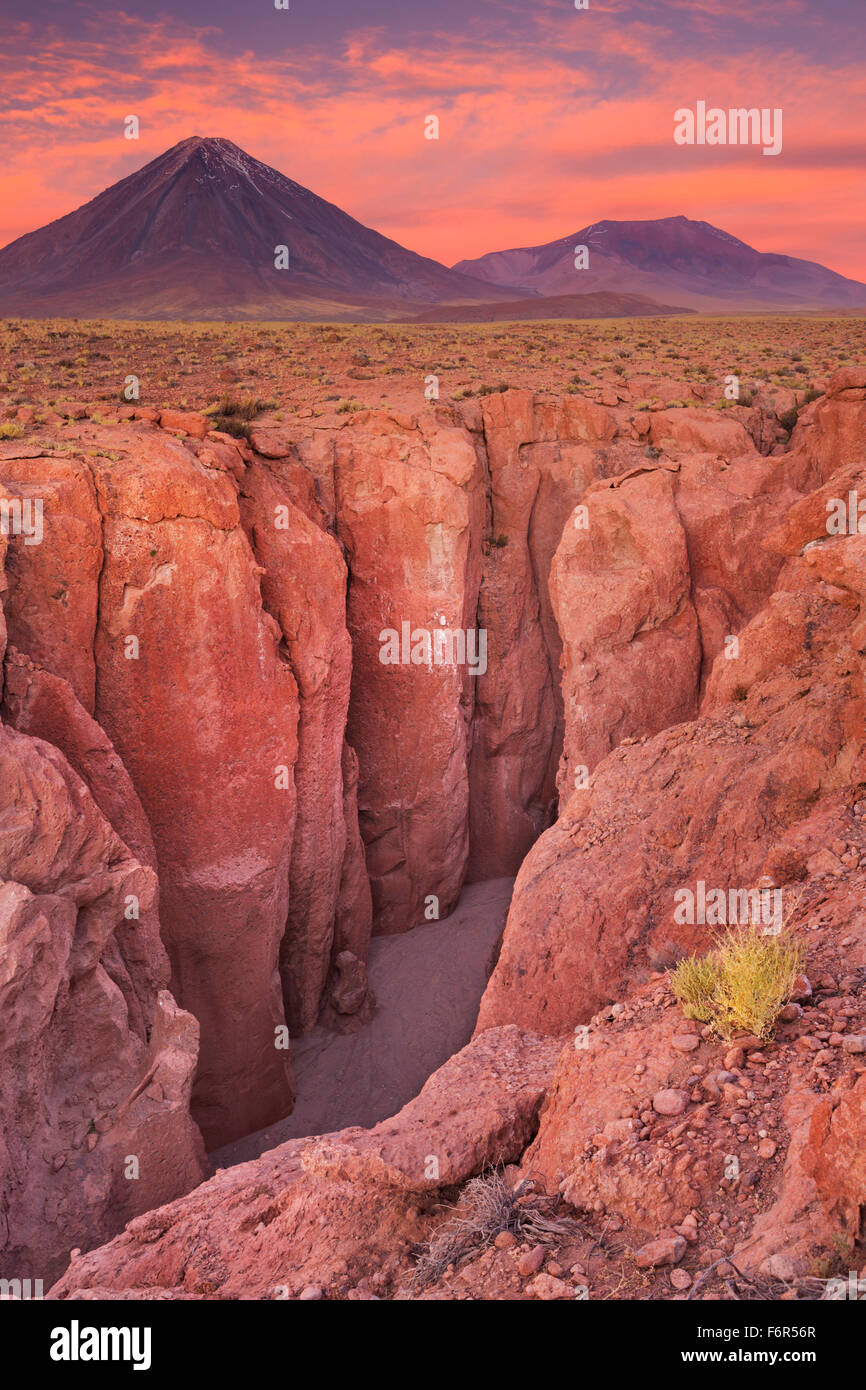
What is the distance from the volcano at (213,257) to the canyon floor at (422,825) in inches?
3393

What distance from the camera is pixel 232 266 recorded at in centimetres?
11925

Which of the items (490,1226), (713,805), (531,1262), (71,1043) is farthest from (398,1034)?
(531,1262)

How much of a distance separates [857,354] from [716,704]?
21482mm

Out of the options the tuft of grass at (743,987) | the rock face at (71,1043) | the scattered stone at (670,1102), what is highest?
the tuft of grass at (743,987)

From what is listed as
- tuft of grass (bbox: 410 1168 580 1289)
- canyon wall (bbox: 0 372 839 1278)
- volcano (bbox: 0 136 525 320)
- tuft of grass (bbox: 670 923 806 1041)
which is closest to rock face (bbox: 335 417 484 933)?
canyon wall (bbox: 0 372 839 1278)

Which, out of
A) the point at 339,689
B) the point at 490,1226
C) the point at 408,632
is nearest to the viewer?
the point at 490,1226

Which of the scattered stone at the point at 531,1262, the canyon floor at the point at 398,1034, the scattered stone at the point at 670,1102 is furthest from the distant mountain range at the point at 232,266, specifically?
the scattered stone at the point at 531,1262

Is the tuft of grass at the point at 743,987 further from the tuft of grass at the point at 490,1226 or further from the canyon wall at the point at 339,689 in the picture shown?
the canyon wall at the point at 339,689

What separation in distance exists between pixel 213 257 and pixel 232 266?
629 centimetres

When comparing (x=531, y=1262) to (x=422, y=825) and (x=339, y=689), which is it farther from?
(x=422, y=825)

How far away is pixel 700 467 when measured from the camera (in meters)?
15.6

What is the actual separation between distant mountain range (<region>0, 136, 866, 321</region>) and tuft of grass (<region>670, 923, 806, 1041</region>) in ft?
319

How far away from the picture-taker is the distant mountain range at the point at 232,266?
10075 centimetres

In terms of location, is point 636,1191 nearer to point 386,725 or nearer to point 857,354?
point 386,725
